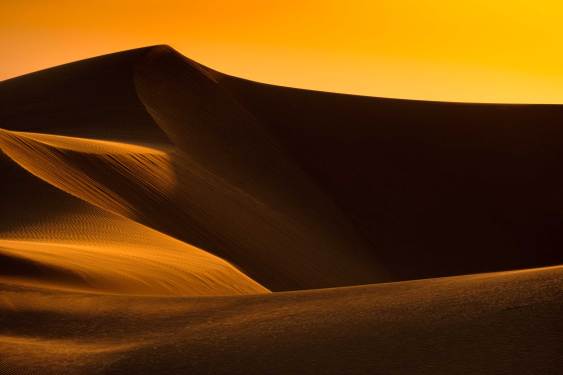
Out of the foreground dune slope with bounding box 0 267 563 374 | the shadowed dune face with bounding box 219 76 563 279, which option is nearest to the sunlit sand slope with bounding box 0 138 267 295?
the foreground dune slope with bounding box 0 267 563 374

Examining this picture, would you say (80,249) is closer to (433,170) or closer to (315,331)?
(315,331)

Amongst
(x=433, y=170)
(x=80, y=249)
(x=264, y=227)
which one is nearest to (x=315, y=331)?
(x=80, y=249)

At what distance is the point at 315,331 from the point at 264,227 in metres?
14.5

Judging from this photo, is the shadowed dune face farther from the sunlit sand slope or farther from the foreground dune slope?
the foreground dune slope

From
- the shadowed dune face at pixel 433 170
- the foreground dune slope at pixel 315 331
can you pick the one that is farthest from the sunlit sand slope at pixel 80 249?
the shadowed dune face at pixel 433 170

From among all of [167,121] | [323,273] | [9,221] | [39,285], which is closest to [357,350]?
[39,285]

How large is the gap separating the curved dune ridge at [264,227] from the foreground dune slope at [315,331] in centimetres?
2

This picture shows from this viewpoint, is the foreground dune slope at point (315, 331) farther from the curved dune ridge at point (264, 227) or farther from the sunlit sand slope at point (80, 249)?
the sunlit sand slope at point (80, 249)

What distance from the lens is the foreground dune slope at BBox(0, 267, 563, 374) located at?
18.8 ft

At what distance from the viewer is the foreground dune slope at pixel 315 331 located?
5.74m

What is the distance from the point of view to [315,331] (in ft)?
21.4

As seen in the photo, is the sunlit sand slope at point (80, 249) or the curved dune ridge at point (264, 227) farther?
the sunlit sand slope at point (80, 249)

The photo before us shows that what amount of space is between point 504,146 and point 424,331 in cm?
2515

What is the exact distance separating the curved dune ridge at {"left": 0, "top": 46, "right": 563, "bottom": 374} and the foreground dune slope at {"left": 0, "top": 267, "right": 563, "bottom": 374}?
0.02 metres
